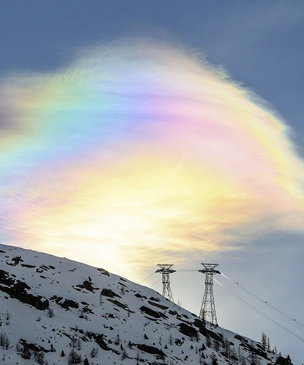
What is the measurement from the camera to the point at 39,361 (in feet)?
155

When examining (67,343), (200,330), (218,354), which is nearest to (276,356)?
(200,330)

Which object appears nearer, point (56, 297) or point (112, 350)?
point (112, 350)

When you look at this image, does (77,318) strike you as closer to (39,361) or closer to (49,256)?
(39,361)

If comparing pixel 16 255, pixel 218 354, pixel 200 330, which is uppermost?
pixel 16 255

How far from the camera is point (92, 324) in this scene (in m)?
69.5

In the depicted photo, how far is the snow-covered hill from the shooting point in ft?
182

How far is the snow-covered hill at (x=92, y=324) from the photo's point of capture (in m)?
55.3

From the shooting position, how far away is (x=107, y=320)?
243 ft

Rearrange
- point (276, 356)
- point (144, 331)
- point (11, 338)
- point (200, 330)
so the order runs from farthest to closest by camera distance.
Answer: point (276, 356), point (200, 330), point (144, 331), point (11, 338)

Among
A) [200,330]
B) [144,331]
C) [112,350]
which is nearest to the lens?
[112,350]

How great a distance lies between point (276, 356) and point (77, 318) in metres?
57.9

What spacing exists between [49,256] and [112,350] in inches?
1939

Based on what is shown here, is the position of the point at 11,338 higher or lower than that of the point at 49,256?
lower

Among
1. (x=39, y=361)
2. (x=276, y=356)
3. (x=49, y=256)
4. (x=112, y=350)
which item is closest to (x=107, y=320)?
(x=112, y=350)
